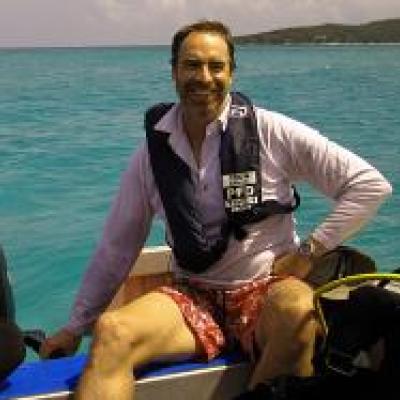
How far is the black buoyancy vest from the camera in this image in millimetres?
2857

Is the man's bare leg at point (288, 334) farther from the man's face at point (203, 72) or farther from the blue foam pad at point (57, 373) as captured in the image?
the man's face at point (203, 72)

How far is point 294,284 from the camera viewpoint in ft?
8.92

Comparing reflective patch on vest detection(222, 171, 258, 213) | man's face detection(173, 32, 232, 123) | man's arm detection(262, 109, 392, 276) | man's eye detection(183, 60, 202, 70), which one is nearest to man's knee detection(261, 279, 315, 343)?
man's arm detection(262, 109, 392, 276)

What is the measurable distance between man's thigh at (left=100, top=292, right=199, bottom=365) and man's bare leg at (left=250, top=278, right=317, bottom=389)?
0.28m

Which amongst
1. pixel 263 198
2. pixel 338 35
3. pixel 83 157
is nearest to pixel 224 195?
pixel 263 198

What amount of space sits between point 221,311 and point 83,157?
13.2m

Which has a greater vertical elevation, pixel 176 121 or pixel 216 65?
pixel 216 65

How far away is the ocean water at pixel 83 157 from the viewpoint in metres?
8.67

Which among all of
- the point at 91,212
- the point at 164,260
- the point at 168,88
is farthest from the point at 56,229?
the point at 168,88

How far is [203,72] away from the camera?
Result: 9.34 feet

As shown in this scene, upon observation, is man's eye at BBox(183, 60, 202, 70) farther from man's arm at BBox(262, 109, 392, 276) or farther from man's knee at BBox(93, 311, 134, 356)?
man's knee at BBox(93, 311, 134, 356)

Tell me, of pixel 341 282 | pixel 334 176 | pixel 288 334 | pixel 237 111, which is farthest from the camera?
pixel 237 111

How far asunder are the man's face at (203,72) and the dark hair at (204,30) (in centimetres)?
2

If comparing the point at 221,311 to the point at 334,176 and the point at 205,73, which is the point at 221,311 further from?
the point at 205,73
